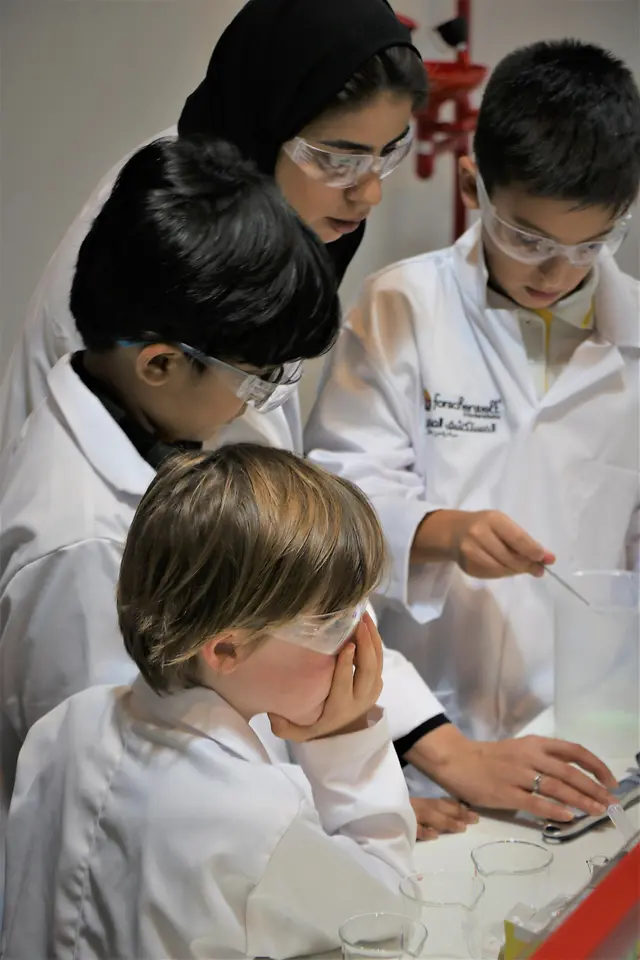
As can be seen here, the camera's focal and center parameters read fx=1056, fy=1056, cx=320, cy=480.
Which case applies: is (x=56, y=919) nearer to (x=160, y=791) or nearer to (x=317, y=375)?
(x=160, y=791)

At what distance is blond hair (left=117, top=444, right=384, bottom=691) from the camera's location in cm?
95

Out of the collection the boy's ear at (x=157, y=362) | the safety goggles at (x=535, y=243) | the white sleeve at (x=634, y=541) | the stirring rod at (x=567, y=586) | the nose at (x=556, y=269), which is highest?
the boy's ear at (x=157, y=362)

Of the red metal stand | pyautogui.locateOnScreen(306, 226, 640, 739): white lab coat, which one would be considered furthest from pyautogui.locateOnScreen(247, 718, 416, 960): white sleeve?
the red metal stand

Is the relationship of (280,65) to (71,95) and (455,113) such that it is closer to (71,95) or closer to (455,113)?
(71,95)

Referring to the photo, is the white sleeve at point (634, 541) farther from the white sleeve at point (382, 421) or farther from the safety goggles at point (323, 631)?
the safety goggles at point (323, 631)

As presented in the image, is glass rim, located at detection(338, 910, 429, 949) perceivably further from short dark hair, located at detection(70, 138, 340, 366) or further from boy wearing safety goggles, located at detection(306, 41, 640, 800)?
boy wearing safety goggles, located at detection(306, 41, 640, 800)

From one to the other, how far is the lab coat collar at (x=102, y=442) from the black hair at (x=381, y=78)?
533mm

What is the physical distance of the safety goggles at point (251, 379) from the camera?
115 centimetres

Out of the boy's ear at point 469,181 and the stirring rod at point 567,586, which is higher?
the boy's ear at point 469,181

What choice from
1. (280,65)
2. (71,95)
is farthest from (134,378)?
Result: (71,95)

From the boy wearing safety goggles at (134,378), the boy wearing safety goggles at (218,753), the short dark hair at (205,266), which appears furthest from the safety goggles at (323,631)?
the short dark hair at (205,266)

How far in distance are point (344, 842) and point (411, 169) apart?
169cm

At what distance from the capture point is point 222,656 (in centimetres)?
100

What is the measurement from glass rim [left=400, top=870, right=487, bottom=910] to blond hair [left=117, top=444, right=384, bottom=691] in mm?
267
